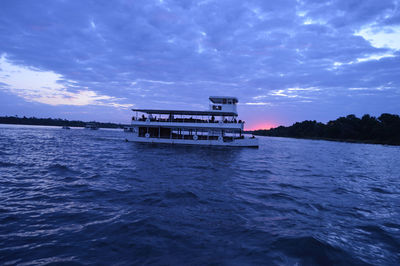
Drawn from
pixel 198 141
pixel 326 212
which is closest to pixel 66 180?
pixel 326 212

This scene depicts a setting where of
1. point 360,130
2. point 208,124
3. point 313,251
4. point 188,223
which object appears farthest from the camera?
point 360,130

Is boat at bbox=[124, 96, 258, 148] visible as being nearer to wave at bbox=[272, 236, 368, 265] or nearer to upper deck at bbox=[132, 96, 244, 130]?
upper deck at bbox=[132, 96, 244, 130]

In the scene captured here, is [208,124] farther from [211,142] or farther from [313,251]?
[313,251]

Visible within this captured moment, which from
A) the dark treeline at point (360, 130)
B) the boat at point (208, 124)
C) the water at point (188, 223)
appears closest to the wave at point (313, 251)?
the water at point (188, 223)

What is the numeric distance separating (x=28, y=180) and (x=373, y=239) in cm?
1337

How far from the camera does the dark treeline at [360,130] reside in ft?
282

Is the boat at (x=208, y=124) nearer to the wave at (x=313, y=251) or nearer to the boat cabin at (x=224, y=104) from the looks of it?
the boat cabin at (x=224, y=104)

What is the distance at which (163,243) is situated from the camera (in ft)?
15.3

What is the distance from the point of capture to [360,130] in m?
99.4

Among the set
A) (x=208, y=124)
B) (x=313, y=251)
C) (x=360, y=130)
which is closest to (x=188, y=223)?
(x=313, y=251)

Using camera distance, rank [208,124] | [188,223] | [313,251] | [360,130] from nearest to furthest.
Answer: [313,251] → [188,223] → [208,124] → [360,130]

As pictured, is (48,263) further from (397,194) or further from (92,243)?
(397,194)

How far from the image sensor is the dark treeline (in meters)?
85.9

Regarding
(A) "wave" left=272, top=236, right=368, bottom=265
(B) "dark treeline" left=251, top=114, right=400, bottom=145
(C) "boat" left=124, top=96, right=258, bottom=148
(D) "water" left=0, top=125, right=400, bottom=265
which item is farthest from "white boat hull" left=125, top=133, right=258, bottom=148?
(B) "dark treeline" left=251, top=114, right=400, bottom=145
